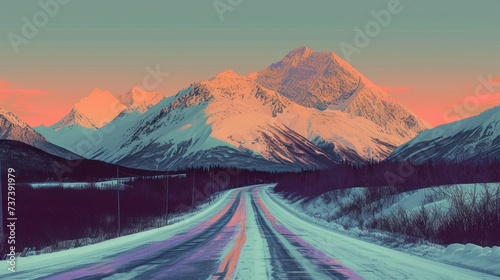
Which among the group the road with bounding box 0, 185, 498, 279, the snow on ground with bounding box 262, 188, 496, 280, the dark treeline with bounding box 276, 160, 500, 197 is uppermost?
the dark treeline with bounding box 276, 160, 500, 197

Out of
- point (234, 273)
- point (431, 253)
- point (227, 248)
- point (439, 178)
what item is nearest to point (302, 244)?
point (227, 248)

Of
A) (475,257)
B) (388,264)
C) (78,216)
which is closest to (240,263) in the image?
(388,264)

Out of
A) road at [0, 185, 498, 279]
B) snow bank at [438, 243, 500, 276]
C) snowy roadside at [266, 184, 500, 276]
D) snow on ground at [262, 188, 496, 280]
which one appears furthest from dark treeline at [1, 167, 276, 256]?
snow bank at [438, 243, 500, 276]

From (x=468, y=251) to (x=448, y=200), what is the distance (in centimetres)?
985

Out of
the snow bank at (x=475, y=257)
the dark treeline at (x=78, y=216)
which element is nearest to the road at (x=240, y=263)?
the snow bank at (x=475, y=257)

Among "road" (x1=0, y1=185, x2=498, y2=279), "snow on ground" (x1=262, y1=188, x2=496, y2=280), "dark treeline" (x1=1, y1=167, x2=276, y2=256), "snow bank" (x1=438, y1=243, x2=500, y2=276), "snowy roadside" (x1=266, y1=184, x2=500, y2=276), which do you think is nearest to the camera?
"snow on ground" (x1=262, y1=188, x2=496, y2=280)

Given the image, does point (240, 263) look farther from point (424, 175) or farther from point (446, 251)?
point (424, 175)

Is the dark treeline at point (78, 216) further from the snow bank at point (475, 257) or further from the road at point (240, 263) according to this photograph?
the snow bank at point (475, 257)

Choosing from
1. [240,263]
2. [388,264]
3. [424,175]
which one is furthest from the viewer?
[424,175]

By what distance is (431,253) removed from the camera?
1588 centimetres

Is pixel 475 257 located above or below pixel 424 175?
below

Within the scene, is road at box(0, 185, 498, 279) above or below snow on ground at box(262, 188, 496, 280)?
above

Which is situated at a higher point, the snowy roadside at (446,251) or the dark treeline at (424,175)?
the dark treeline at (424,175)

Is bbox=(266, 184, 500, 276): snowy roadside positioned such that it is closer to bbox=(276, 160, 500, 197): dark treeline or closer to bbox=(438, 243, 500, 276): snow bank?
bbox=(438, 243, 500, 276): snow bank
